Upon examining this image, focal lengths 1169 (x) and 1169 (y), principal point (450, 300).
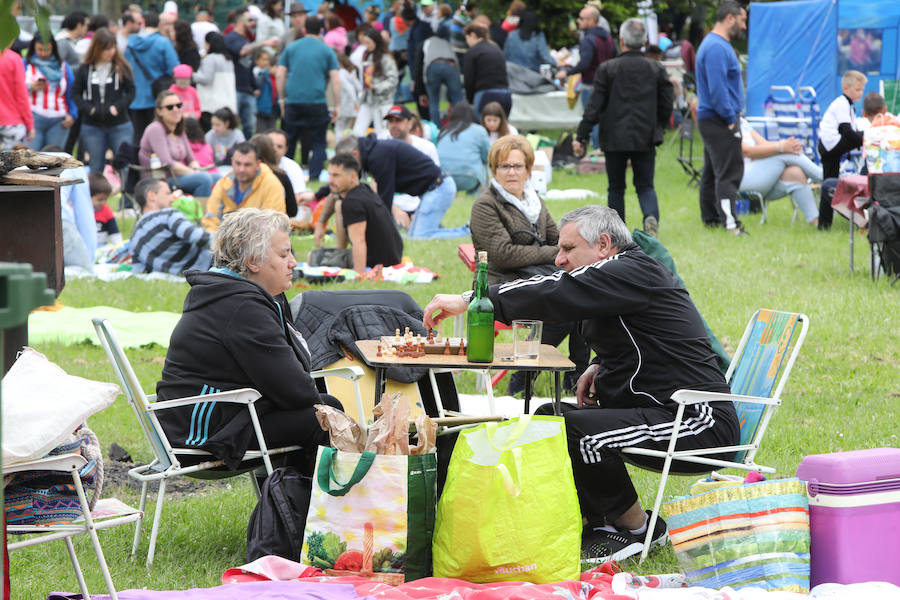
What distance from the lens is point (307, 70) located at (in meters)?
15.0

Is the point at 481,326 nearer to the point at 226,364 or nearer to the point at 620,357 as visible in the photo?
the point at 620,357

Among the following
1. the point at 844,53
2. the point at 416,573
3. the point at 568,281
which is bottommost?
the point at 416,573

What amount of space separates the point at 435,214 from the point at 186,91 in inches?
191

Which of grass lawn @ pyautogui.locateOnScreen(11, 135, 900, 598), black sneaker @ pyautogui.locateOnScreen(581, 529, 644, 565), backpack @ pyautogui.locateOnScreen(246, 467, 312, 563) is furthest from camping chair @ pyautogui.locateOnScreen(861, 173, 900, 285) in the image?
backpack @ pyautogui.locateOnScreen(246, 467, 312, 563)

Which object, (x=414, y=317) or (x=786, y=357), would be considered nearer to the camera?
(x=786, y=357)

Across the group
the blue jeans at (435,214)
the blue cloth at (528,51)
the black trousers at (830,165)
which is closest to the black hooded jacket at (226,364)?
the blue jeans at (435,214)

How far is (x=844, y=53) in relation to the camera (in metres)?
16.3

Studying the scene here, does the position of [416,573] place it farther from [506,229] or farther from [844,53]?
[844,53]

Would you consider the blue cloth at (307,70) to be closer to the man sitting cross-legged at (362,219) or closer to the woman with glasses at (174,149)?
the woman with glasses at (174,149)

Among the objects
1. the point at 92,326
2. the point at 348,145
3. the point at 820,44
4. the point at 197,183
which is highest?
the point at 820,44

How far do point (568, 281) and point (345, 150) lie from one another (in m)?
6.25

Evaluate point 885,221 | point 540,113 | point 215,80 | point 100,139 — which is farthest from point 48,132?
point 885,221

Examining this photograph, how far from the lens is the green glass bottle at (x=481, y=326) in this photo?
402 cm

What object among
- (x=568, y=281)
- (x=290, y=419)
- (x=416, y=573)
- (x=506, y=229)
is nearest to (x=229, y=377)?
(x=290, y=419)
